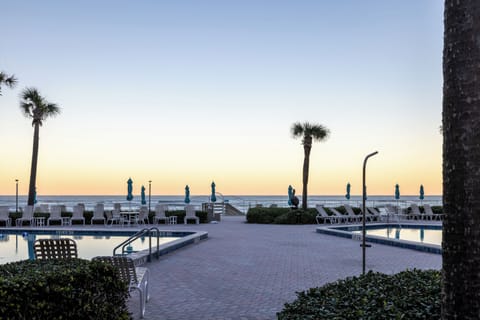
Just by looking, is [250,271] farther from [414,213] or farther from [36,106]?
[36,106]

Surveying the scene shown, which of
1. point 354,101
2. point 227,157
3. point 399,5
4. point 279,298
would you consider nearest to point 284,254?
point 279,298

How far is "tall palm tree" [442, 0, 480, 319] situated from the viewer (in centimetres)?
262

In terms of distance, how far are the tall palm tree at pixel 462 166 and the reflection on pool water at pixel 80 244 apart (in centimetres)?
1021

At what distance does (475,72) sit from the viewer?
8.72ft

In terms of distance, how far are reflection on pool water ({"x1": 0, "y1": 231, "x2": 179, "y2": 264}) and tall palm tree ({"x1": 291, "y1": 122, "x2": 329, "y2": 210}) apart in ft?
30.8

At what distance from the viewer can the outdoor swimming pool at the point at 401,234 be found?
11870 millimetres

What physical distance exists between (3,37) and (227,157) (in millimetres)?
19843

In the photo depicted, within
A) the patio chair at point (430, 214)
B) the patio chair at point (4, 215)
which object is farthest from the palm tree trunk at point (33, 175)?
the patio chair at point (430, 214)

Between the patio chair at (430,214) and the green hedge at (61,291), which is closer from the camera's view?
the green hedge at (61,291)

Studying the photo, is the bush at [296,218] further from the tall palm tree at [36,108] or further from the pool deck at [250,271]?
the tall palm tree at [36,108]

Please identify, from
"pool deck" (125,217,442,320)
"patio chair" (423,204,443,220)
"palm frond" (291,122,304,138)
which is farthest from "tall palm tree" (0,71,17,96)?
"patio chair" (423,204,443,220)

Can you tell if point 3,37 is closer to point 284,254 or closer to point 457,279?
point 284,254

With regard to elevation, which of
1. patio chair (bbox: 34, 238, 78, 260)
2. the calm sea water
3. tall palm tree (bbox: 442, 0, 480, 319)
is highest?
tall palm tree (bbox: 442, 0, 480, 319)

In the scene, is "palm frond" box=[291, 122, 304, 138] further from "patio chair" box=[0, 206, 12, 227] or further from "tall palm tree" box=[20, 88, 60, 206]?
"patio chair" box=[0, 206, 12, 227]
